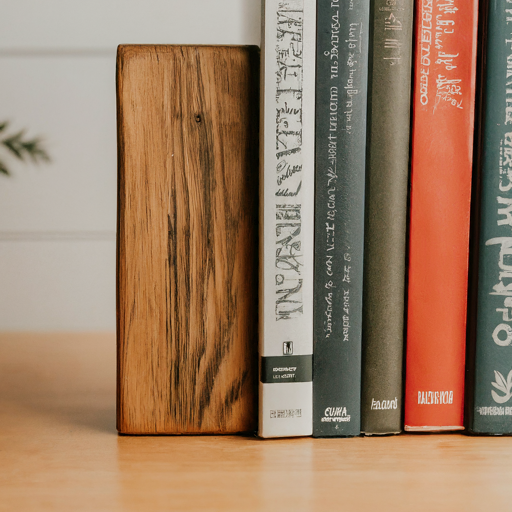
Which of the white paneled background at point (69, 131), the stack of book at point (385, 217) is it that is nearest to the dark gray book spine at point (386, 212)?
the stack of book at point (385, 217)

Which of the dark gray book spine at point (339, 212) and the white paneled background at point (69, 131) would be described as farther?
the white paneled background at point (69, 131)

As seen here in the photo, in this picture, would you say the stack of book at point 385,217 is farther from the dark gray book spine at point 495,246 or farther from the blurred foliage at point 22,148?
the blurred foliage at point 22,148

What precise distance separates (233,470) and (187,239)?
6.5 inches

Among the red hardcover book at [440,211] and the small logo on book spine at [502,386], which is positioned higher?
the red hardcover book at [440,211]

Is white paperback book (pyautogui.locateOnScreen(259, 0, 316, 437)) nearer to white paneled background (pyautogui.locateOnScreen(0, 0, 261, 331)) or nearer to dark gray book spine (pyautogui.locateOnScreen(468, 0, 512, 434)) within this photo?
dark gray book spine (pyautogui.locateOnScreen(468, 0, 512, 434))

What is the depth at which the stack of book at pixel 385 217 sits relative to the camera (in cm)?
39

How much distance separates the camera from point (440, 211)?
40 centimetres

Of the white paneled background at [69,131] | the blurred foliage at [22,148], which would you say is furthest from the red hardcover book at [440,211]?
the blurred foliage at [22,148]

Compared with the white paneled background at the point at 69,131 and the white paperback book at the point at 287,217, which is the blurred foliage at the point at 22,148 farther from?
the white paperback book at the point at 287,217

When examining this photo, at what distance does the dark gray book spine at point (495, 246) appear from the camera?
15.4 inches

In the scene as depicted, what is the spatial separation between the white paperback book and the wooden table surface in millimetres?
37

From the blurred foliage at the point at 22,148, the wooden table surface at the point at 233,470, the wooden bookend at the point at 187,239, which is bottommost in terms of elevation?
the wooden table surface at the point at 233,470

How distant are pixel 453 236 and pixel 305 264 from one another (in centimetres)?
11

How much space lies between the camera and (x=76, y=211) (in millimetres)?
891
